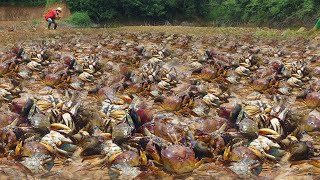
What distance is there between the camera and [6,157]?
4898 mm

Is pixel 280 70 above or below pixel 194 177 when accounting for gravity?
above

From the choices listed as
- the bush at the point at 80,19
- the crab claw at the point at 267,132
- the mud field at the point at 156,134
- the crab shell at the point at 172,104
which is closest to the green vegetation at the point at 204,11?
the bush at the point at 80,19

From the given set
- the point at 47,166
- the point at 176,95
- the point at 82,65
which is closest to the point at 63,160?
the point at 47,166

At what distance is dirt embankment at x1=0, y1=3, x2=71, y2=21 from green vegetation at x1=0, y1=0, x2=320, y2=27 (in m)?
0.49

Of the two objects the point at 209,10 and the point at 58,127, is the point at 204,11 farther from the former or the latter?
the point at 58,127

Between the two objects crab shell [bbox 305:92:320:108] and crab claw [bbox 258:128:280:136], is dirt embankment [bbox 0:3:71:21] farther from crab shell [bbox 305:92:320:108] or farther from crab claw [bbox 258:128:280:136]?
crab claw [bbox 258:128:280:136]

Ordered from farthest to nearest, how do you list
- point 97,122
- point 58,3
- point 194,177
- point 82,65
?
point 58,3 < point 82,65 < point 97,122 < point 194,177

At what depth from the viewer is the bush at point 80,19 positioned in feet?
113

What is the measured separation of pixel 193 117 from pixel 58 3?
1311 inches

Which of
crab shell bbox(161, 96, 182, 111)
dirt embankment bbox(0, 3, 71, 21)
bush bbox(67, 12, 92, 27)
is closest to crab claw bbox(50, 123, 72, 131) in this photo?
crab shell bbox(161, 96, 182, 111)

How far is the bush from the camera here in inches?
1361

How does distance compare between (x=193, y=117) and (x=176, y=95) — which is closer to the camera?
(x=193, y=117)

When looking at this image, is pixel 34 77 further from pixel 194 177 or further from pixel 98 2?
pixel 98 2

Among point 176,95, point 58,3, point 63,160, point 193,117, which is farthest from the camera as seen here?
point 58,3
